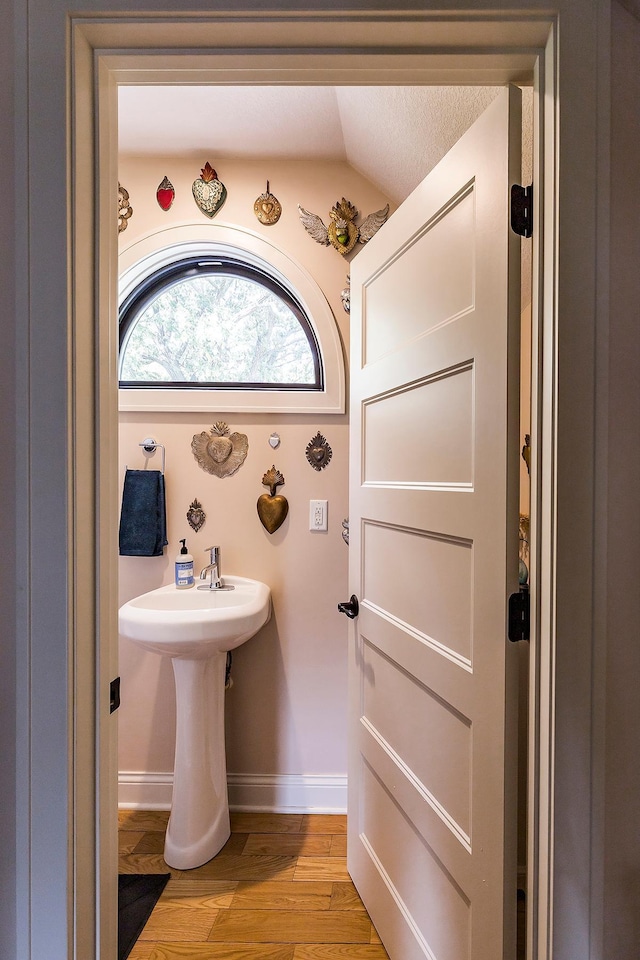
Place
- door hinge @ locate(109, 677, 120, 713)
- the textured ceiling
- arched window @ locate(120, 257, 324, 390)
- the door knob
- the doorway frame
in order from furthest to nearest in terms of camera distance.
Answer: arched window @ locate(120, 257, 324, 390), the door knob, the textured ceiling, door hinge @ locate(109, 677, 120, 713), the doorway frame

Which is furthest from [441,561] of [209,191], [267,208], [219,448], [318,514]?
[209,191]

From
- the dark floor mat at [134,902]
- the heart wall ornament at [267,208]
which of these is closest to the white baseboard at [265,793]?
the dark floor mat at [134,902]

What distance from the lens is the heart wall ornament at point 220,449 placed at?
2.00m

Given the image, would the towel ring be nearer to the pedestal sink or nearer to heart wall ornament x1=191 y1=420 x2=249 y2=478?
heart wall ornament x1=191 y1=420 x2=249 y2=478

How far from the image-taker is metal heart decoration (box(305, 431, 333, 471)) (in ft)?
6.54

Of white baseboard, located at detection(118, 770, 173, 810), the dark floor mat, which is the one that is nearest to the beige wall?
white baseboard, located at detection(118, 770, 173, 810)

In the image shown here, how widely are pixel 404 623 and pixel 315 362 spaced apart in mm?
1213

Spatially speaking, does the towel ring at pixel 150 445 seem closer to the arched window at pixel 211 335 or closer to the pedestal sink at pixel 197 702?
the arched window at pixel 211 335

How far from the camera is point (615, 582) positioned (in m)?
0.76

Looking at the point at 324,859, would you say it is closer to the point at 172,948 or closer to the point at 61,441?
the point at 172,948

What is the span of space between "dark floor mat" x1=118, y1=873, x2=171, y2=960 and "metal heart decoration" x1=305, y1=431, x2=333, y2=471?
1491mm

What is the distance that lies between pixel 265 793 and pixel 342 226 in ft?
7.33

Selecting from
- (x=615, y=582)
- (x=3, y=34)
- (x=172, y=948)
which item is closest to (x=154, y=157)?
(x=3, y=34)

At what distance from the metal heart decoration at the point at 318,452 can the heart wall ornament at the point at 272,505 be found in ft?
0.46
